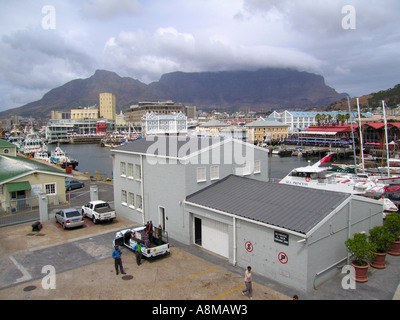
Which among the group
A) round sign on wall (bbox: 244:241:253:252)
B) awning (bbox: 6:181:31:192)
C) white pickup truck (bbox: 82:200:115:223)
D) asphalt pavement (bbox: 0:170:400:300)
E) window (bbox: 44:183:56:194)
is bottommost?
asphalt pavement (bbox: 0:170:400:300)

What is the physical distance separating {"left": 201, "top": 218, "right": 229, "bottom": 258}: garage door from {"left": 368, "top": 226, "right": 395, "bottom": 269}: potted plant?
6603mm

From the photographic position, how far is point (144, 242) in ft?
49.5

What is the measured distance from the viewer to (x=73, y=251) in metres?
16.5

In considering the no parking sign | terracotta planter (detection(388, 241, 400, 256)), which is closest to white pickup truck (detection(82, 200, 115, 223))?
the no parking sign

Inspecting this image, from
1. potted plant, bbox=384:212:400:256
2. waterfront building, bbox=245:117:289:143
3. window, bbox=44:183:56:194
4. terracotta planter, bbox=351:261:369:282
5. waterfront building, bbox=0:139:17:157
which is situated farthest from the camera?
waterfront building, bbox=245:117:289:143

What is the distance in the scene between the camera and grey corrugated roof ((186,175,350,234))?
1245 cm

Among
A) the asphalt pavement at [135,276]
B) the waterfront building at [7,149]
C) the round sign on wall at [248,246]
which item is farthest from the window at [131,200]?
the waterfront building at [7,149]

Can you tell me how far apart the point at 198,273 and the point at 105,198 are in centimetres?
1917

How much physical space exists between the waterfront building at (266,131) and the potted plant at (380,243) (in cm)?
10481

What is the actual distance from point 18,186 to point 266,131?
351ft

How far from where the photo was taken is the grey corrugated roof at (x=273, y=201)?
1245 cm

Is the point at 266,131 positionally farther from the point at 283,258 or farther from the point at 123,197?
the point at 283,258

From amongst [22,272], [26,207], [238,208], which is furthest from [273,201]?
[26,207]

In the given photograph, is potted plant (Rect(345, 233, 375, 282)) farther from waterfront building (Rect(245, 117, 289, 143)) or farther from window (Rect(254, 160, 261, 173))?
waterfront building (Rect(245, 117, 289, 143))
